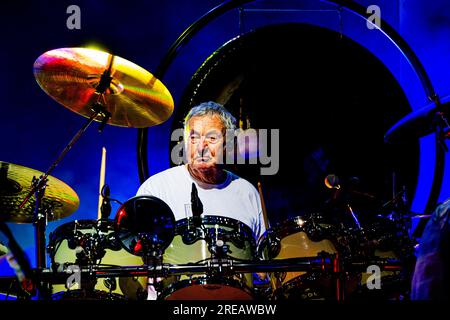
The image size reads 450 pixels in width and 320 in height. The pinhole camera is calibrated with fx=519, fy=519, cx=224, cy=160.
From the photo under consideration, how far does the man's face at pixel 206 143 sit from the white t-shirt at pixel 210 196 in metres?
0.13

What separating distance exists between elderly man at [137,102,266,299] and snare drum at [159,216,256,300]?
0.61 m

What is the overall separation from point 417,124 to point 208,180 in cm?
133

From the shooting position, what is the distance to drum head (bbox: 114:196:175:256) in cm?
217

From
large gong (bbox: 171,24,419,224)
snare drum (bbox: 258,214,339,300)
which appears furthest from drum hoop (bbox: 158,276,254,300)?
large gong (bbox: 171,24,419,224)

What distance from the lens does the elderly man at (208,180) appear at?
3.05 m

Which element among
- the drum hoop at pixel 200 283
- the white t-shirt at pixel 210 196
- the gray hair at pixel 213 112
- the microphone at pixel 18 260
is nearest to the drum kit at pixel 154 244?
the drum hoop at pixel 200 283

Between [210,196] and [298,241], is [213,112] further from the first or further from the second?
[298,241]

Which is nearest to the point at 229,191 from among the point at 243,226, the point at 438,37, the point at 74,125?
the point at 243,226

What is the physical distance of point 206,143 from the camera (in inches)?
122

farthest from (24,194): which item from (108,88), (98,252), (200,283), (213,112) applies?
(200,283)

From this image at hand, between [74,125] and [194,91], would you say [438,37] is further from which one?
[74,125]

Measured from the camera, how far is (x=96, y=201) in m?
3.73

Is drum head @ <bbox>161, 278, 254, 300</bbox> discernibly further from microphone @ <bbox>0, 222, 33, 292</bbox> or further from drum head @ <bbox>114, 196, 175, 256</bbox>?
microphone @ <bbox>0, 222, 33, 292</bbox>

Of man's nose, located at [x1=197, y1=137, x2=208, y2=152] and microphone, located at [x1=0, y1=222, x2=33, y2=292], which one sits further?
man's nose, located at [x1=197, y1=137, x2=208, y2=152]
